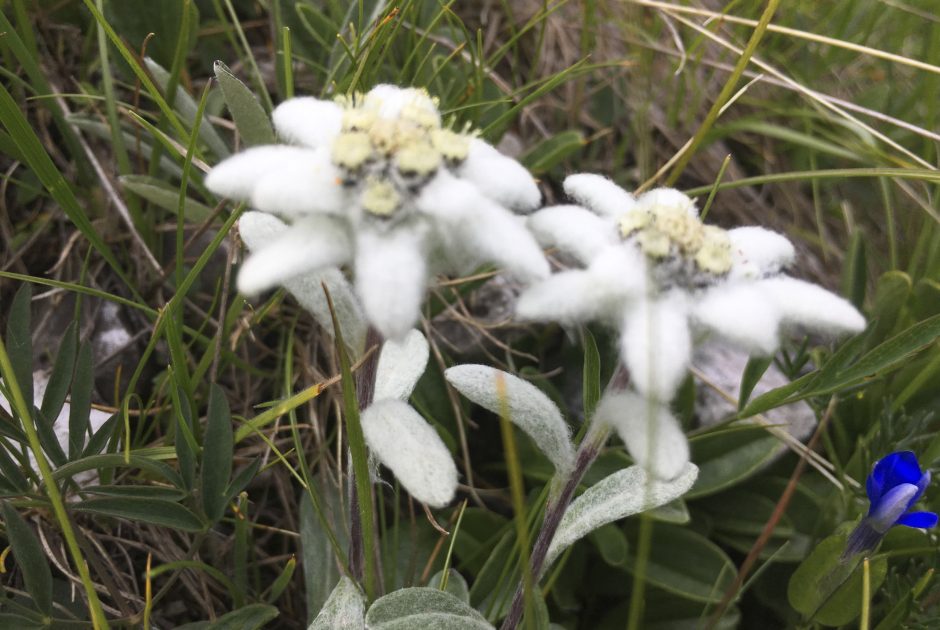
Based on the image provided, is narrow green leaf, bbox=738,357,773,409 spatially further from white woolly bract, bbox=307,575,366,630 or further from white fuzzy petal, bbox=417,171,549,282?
white woolly bract, bbox=307,575,366,630

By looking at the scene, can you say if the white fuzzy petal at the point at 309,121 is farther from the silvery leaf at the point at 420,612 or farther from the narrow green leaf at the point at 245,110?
the silvery leaf at the point at 420,612

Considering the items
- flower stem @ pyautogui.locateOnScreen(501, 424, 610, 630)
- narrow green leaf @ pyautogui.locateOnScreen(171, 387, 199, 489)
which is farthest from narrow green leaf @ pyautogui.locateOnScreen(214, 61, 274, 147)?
flower stem @ pyautogui.locateOnScreen(501, 424, 610, 630)

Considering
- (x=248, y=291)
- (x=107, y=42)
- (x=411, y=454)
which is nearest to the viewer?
(x=248, y=291)

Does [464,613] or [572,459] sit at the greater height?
[572,459]

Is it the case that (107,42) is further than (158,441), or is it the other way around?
(107,42)

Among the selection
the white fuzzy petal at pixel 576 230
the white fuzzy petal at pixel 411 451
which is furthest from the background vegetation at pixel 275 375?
the white fuzzy petal at pixel 576 230

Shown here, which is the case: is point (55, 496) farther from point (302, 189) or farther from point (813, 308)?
point (813, 308)

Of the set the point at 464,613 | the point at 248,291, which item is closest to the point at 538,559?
the point at 464,613

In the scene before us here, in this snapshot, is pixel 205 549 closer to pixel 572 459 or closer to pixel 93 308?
pixel 93 308

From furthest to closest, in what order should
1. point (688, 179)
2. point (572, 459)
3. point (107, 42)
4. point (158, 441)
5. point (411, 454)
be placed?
point (688, 179)
point (107, 42)
point (158, 441)
point (572, 459)
point (411, 454)
